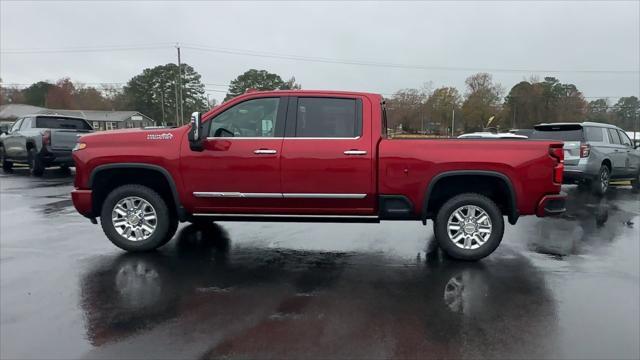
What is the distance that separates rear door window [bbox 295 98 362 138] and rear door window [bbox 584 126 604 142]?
8023mm

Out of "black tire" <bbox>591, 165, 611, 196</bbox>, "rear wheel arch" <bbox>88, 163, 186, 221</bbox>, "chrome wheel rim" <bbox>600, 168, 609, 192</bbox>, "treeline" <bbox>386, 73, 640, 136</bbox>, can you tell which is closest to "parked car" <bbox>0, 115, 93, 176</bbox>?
"rear wheel arch" <bbox>88, 163, 186, 221</bbox>

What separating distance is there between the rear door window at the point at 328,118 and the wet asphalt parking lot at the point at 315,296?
1.55m

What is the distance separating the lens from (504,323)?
3840 mm

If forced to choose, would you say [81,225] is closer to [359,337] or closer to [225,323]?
[225,323]

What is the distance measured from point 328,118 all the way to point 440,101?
67190 mm

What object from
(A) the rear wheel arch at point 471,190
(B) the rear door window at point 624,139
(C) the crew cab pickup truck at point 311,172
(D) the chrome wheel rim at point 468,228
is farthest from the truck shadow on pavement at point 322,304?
(B) the rear door window at point 624,139

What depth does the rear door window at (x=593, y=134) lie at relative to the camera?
1108 cm

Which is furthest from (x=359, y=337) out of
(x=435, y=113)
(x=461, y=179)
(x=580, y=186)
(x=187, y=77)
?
(x=187, y=77)

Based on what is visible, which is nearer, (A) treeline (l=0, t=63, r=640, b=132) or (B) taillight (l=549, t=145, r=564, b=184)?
(B) taillight (l=549, t=145, r=564, b=184)

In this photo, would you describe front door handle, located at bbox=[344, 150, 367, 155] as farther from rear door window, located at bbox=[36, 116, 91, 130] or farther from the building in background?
Result: the building in background

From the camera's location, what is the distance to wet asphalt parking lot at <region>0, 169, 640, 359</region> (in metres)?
3.46

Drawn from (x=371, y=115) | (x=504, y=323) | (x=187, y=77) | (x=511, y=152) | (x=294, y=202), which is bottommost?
(x=504, y=323)

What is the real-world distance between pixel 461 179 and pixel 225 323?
10.9 ft

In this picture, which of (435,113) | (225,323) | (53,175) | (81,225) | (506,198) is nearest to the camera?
(225,323)
